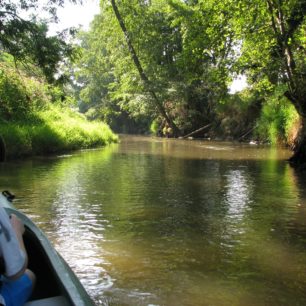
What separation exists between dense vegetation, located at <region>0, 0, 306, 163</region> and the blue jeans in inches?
438

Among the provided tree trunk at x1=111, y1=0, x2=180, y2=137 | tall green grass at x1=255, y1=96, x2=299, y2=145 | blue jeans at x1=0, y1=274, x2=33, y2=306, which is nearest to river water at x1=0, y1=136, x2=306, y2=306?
blue jeans at x1=0, y1=274, x2=33, y2=306

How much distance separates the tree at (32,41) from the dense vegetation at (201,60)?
1.3 inches

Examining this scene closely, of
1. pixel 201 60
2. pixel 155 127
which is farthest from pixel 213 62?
pixel 155 127

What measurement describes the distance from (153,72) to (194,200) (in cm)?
2673

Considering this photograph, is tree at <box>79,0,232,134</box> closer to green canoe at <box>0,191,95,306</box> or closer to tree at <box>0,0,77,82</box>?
tree at <box>0,0,77,82</box>

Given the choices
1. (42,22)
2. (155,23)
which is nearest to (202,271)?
(42,22)

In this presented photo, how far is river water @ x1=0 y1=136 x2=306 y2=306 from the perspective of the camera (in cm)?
432

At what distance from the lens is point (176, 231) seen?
6.29m

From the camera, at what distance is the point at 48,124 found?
1906 cm

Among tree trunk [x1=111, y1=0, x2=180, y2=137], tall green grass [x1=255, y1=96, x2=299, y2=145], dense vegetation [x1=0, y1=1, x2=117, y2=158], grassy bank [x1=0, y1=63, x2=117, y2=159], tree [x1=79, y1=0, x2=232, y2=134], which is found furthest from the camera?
tree [x1=79, y1=0, x2=232, y2=134]

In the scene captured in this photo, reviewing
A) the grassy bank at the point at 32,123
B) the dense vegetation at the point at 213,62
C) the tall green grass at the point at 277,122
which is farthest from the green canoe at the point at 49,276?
the tall green grass at the point at 277,122

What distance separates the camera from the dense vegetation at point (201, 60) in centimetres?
1338

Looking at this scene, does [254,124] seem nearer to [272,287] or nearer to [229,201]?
[229,201]

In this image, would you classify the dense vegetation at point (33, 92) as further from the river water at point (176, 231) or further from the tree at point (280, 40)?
the tree at point (280, 40)
